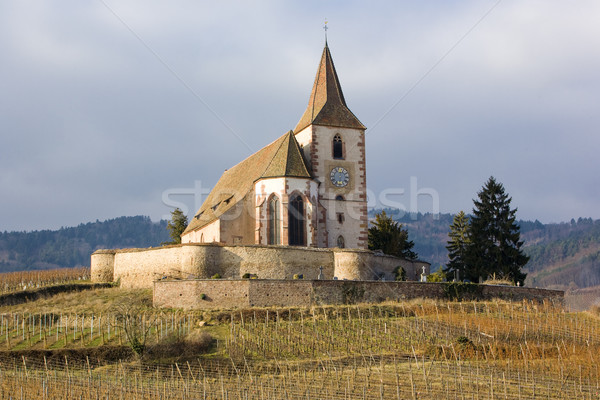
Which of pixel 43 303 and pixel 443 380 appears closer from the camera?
pixel 443 380

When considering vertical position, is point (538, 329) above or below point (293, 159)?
below

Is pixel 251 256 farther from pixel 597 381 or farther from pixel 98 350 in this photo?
pixel 597 381

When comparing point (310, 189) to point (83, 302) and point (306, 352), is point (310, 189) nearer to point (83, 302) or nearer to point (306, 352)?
point (83, 302)

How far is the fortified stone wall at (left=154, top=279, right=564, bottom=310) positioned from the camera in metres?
45.2

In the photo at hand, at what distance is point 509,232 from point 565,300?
300 inches

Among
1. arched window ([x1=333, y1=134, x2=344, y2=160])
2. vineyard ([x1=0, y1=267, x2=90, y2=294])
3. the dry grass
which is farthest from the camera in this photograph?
vineyard ([x1=0, y1=267, x2=90, y2=294])

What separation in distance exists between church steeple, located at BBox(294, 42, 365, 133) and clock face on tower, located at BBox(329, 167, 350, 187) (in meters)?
3.56

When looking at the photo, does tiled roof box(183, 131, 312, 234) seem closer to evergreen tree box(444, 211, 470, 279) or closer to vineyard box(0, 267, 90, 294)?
vineyard box(0, 267, 90, 294)

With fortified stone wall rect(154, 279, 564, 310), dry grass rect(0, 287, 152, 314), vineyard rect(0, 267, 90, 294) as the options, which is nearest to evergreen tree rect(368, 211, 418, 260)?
fortified stone wall rect(154, 279, 564, 310)

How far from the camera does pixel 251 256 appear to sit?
49406mm

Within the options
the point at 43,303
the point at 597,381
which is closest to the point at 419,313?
the point at 597,381

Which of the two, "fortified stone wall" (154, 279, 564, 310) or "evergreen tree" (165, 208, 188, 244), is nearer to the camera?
"fortified stone wall" (154, 279, 564, 310)

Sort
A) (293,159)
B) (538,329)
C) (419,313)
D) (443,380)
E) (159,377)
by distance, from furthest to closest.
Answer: (293,159) < (419,313) < (538,329) < (159,377) < (443,380)

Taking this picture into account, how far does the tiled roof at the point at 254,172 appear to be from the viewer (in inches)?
2208
